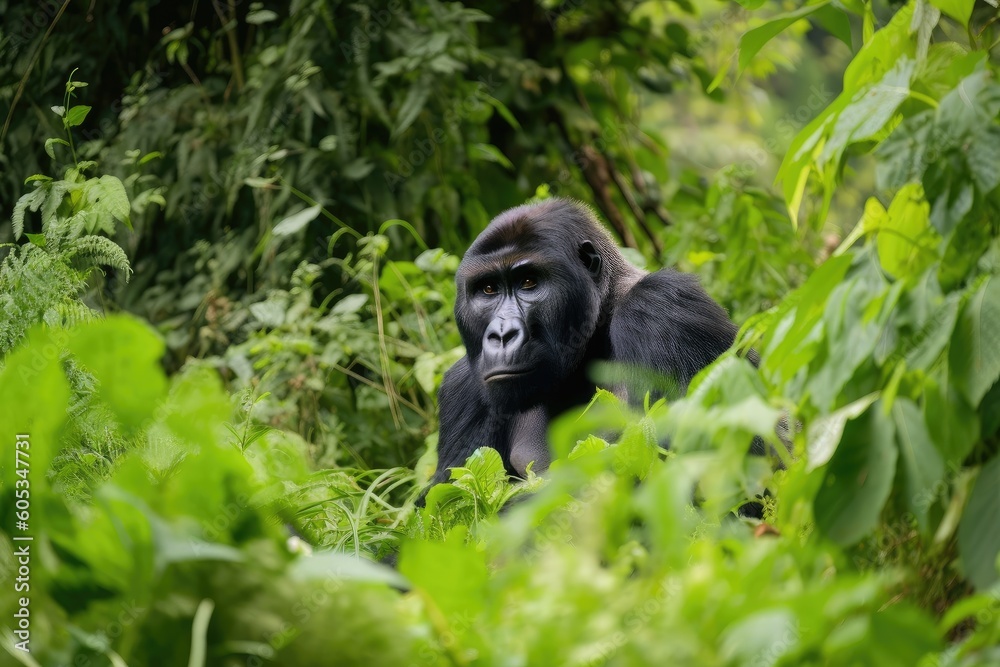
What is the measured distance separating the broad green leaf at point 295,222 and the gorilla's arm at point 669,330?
1.54 metres

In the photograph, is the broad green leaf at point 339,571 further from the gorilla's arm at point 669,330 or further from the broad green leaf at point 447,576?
the gorilla's arm at point 669,330

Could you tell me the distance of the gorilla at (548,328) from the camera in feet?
10.3

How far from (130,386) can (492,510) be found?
1120 mm

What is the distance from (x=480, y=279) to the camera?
11.2 feet

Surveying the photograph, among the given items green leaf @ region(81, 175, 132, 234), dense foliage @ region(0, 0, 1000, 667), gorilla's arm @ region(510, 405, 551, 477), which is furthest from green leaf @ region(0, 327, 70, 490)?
gorilla's arm @ region(510, 405, 551, 477)

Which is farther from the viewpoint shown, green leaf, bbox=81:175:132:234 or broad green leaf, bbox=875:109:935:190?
green leaf, bbox=81:175:132:234

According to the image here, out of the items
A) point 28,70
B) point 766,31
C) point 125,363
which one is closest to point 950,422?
point 766,31

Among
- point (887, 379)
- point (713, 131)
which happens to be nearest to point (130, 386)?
point (887, 379)

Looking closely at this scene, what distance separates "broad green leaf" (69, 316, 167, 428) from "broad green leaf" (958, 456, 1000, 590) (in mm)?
998

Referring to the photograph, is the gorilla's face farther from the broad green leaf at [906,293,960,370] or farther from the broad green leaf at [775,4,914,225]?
the broad green leaf at [906,293,960,370]

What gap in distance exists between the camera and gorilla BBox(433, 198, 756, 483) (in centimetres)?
315

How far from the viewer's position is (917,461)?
4.34 ft

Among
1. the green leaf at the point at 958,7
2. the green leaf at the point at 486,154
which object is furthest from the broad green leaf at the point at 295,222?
the green leaf at the point at 958,7

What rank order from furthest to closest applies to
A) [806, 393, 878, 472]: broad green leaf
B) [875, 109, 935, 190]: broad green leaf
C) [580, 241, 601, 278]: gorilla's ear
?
[580, 241, 601, 278]: gorilla's ear → [875, 109, 935, 190]: broad green leaf → [806, 393, 878, 472]: broad green leaf
